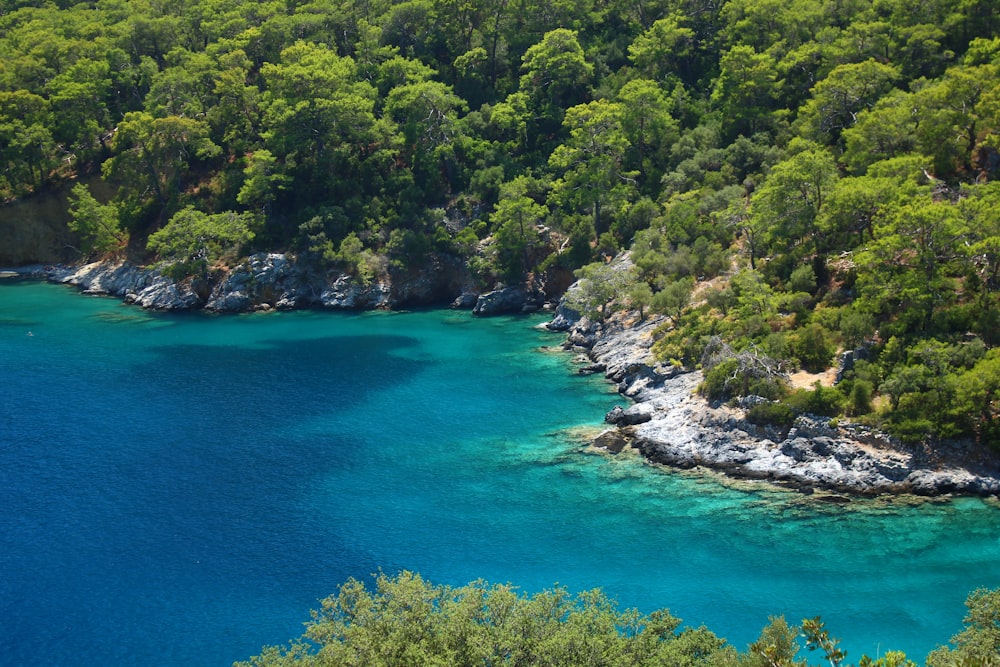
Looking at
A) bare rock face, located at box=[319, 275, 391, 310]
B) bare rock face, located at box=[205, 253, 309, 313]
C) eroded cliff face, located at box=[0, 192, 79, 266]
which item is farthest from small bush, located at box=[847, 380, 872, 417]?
eroded cliff face, located at box=[0, 192, 79, 266]

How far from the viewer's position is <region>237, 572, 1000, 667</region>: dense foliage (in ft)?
94.7

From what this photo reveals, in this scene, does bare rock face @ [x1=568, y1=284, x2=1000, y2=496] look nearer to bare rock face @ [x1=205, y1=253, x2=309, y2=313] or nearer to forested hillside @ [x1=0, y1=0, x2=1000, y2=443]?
forested hillside @ [x1=0, y1=0, x2=1000, y2=443]

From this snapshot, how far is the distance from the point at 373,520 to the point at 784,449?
25978 millimetres

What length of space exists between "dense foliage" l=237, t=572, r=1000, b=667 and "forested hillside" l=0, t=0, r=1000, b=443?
25.8m

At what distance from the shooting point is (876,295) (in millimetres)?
57188

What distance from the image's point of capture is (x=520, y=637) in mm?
29766

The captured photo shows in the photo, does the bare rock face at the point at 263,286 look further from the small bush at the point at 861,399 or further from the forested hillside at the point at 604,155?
the small bush at the point at 861,399

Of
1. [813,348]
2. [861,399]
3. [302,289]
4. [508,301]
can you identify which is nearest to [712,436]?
[861,399]

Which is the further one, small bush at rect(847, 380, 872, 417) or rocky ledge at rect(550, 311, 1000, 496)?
small bush at rect(847, 380, 872, 417)

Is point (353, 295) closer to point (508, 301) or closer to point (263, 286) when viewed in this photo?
point (263, 286)

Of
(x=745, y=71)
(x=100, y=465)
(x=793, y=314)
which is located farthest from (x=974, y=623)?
(x=745, y=71)

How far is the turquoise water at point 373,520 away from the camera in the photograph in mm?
41375

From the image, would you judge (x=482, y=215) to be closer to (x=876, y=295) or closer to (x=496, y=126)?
(x=496, y=126)

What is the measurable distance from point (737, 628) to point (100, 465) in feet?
142
